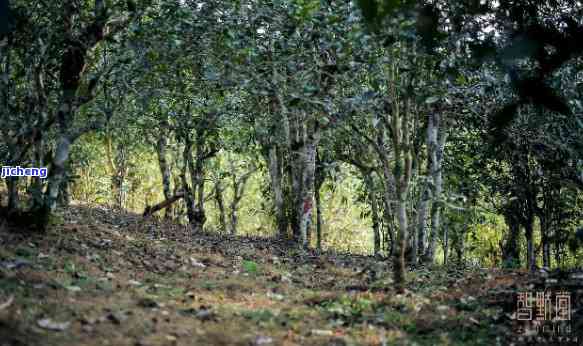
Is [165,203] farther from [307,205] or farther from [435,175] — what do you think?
[435,175]

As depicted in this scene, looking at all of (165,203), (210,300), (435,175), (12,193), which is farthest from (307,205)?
(210,300)

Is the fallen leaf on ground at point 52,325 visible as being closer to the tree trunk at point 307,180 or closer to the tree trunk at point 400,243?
the tree trunk at point 400,243

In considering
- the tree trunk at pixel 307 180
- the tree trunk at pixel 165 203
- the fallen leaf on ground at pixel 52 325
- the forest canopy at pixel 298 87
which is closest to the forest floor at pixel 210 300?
the fallen leaf on ground at pixel 52 325

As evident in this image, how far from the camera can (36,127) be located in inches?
435

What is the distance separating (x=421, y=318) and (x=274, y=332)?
2.31m

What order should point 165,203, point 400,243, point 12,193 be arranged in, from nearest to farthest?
point 400,243, point 12,193, point 165,203

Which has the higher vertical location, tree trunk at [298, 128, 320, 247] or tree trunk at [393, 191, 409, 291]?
tree trunk at [298, 128, 320, 247]

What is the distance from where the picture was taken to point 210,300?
8.80 meters

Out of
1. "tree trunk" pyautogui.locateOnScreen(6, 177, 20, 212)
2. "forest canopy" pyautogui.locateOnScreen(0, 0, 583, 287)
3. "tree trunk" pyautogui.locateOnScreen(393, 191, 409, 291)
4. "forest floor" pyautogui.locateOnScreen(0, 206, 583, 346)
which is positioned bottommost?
"forest floor" pyautogui.locateOnScreen(0, 206, 583, 346)

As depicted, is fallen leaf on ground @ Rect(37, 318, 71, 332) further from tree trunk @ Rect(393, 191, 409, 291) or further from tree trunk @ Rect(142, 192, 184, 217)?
tree trunk @ Rect(142, 192, 184, 217)

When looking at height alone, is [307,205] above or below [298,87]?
below

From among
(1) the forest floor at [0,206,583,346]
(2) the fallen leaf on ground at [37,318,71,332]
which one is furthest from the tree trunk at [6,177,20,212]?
(2) the fallen leaf on ground at [37,318,71,332]

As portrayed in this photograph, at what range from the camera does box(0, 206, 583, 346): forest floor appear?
259 inches

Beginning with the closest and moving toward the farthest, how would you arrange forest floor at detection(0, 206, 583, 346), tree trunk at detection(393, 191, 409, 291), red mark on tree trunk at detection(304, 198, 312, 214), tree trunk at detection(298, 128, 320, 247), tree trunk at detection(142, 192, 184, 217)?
1. forest floor at detection(0, 206, 583, 346)
2. tree trunk at detection(393, 191, 409, 291)
3. tree trunk at detection(298, 128, 320, 247)
4. red mark on tree trunk at detection(304, 198, 312, 214)
5. tree trunk at detection(142, 192, 184, 217)
